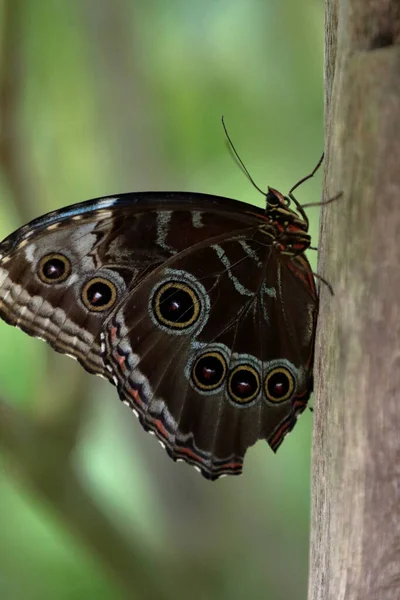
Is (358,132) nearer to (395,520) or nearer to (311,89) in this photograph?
(395,520)

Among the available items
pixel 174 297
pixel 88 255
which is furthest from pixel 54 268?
pixel 174 297

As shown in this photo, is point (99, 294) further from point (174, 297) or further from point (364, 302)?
point (364, 302)

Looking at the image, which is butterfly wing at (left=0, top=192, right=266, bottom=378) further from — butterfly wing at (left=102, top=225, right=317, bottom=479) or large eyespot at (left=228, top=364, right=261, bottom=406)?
large eyespot at (left=228, top=364, right=261, bottom=406)

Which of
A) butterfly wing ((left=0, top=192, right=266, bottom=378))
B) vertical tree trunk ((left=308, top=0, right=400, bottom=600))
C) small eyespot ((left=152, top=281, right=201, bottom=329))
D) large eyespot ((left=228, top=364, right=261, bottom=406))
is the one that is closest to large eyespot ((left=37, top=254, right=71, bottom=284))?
butterfly wing ((left=0, top=192, right=266, bottom=378))

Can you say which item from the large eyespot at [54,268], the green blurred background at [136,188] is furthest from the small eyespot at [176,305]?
the green blurred background at [136,188]

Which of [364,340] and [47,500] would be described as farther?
[47,500]

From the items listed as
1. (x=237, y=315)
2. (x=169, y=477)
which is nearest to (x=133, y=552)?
(x=169, y=477)
